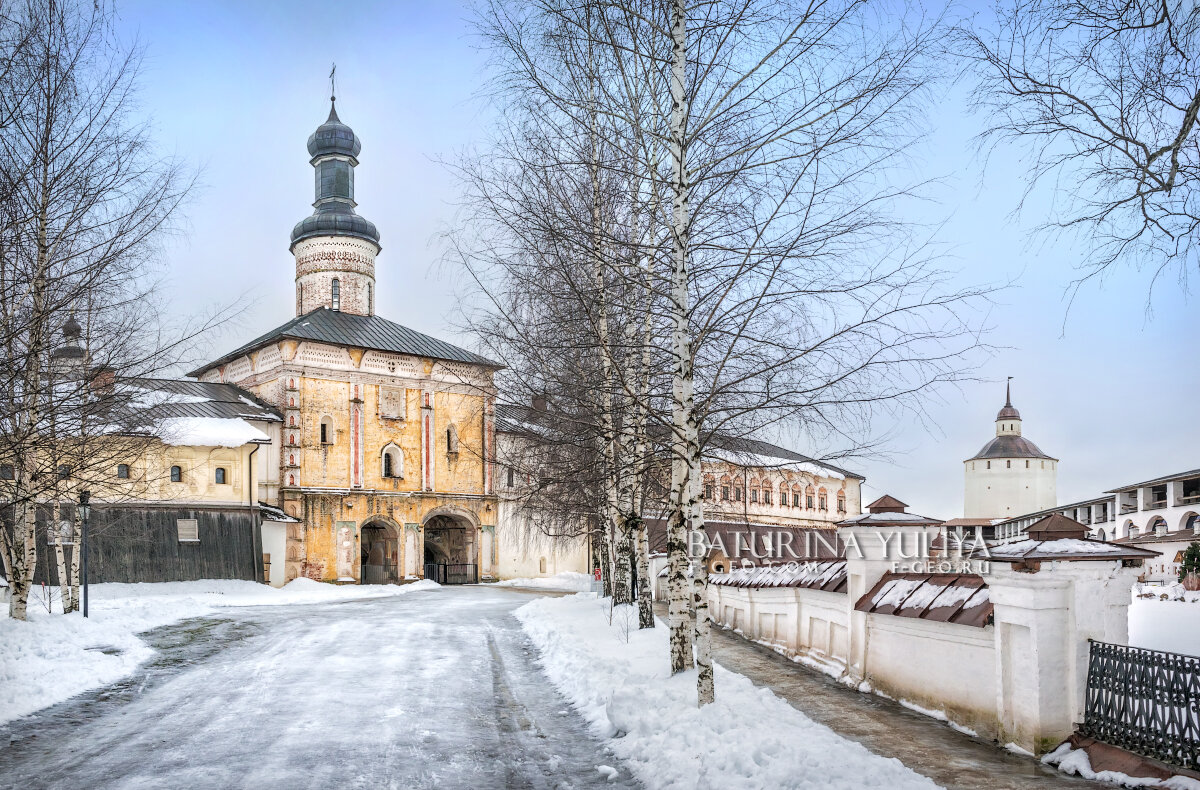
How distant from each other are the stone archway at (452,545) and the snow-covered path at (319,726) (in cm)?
3141

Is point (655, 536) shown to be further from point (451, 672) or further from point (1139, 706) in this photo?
point (1139, 706)

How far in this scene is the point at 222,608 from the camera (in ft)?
92.2

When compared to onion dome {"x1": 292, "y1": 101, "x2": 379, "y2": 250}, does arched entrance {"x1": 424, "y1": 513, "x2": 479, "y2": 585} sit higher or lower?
lower

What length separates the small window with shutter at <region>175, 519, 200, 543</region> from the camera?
126ft

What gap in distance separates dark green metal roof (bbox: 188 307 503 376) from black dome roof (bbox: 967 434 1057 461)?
5537cm

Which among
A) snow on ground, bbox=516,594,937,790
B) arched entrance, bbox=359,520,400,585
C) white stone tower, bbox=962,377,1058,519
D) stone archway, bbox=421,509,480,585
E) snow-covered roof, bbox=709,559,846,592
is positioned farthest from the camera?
white stone tower, bbox=962,377,1058,519

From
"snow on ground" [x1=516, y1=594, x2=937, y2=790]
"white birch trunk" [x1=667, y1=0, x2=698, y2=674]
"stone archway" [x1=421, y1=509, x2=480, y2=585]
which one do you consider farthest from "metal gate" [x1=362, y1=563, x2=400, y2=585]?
"white birch trunk" [x1=667, y1=0, x2=698, y2=674]

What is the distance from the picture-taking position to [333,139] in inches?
2002

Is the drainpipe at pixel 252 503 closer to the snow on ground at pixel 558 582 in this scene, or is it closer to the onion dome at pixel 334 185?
the snow on ground at pixel 558 582

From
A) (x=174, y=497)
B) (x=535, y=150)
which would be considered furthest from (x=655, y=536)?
(x=535, y=150)

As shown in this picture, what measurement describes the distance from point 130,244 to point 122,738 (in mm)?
5280

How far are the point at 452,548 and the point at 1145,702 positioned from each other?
44.2 metres

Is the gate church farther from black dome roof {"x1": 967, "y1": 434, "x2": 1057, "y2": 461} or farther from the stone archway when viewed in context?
black dome roof {"x1": 967, "y1": 434, "x2": 1057, "y2": 461}

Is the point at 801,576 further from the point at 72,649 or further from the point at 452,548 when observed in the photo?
the point at 452,548
